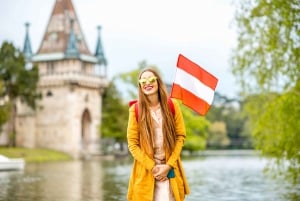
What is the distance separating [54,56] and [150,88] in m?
65.7

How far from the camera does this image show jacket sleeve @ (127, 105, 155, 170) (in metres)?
5.78

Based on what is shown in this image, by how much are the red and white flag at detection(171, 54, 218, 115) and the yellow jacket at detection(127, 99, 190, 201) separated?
0.26 meters

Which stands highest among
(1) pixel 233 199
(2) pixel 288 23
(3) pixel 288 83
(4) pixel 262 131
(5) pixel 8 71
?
(5) pixel 8 71

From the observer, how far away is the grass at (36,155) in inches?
2170

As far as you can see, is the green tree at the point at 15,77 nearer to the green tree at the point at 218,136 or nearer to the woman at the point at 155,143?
the green tree at the point at 218,136

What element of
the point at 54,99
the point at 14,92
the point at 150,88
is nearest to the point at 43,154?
the point at 14,92

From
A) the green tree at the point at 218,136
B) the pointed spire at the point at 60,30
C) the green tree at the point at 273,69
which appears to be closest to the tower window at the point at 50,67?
the pointed spire at the point at 60,30

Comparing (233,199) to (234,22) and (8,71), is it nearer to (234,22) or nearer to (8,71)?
(234,22)

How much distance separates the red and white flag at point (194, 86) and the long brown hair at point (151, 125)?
0.32m

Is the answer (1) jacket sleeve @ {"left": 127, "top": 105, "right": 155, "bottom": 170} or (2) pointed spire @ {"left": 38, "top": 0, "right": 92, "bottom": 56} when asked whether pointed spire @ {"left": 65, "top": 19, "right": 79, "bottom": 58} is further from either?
(1) jacket sleeve @ {"left": 127, "top": 105, "right": 155, "bottom": 170}

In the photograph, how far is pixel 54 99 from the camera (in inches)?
2795

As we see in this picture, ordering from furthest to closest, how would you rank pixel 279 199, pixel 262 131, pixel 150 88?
pixel 262 131 < pixel 279 199 < pixel 150 88

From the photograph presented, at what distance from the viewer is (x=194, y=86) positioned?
20.4 ft

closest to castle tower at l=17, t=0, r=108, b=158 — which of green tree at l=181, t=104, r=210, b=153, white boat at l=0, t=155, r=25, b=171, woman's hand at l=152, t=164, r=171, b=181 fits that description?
green tree at l=181, t=104, r=210, b=153
